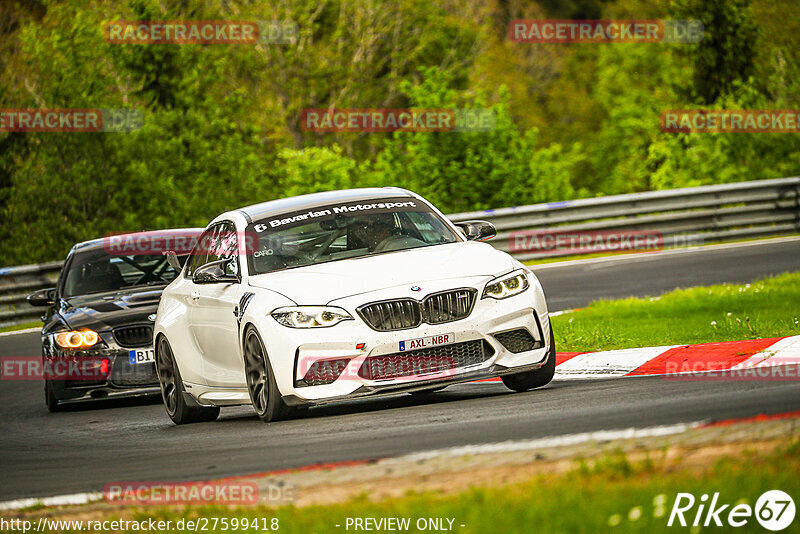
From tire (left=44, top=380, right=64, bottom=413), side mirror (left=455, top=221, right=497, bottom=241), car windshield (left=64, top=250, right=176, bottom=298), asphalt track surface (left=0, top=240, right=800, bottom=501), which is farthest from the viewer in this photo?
car windshield (left=64, top=250, right=176, bottom=298)

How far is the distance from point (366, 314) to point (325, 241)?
4.39 feet

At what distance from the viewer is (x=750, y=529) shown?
4.41m

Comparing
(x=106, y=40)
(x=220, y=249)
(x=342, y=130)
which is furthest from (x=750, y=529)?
(x=342, y=130)

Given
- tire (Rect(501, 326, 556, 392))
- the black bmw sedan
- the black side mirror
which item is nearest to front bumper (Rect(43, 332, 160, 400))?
the black bmw sedan

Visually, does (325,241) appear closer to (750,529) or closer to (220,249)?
(220,249)

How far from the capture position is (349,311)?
8.80 metres

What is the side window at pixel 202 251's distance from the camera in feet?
36.5

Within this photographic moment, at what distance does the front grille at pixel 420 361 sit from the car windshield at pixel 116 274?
5.08 m

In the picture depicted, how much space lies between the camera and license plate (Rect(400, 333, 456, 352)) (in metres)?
8.80

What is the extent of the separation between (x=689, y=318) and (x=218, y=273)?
16.9 feet

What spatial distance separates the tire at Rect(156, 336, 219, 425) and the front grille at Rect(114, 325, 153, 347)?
1289mm

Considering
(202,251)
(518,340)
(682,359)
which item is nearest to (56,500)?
(518,340)

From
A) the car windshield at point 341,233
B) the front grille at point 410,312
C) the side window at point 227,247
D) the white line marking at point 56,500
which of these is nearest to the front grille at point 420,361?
the front grille at point 410,312

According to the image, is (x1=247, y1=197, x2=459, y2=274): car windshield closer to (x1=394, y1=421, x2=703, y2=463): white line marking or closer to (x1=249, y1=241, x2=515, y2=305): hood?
(x1=249, y1=241, x2=515, y2=305): hood
